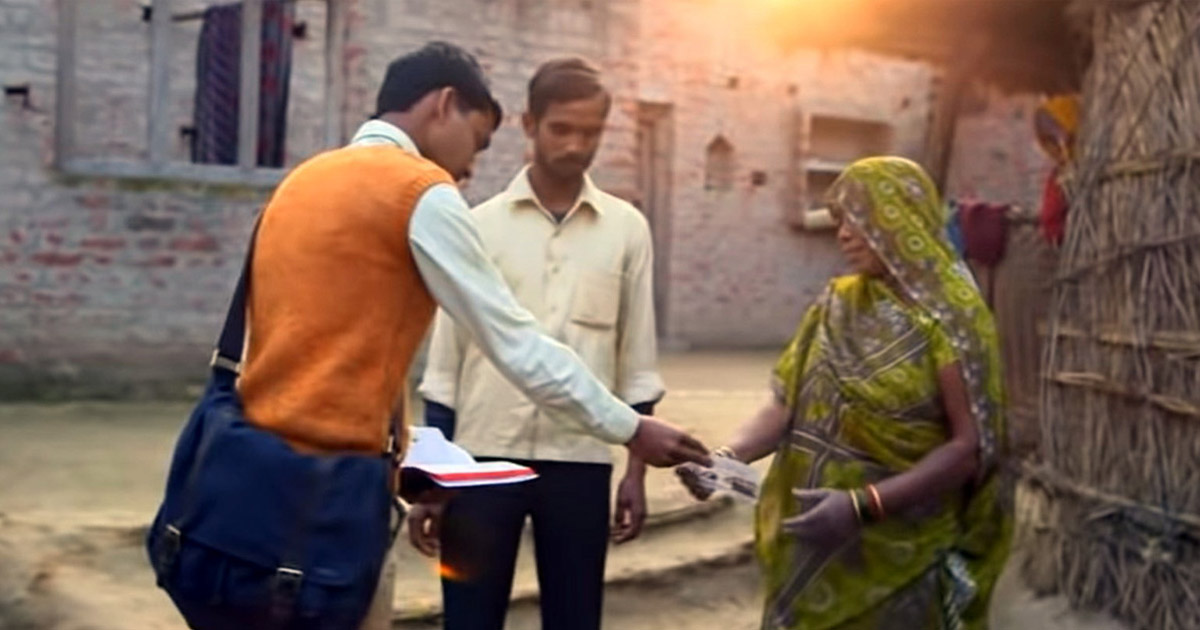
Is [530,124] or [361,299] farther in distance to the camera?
[530,124]

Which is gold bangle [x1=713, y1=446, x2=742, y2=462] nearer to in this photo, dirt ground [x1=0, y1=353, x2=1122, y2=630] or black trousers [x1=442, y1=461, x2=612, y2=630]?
black trousers [x1=442, y1=461, x2=612, y2=630]

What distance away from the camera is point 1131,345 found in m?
5.14

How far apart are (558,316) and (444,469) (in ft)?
2.56

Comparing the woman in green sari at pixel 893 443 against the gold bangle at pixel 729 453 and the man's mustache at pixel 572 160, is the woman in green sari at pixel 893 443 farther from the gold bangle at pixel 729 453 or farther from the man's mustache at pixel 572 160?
the man's mustache at pixel 572 160

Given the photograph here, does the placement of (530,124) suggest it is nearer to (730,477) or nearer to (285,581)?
(730,477)

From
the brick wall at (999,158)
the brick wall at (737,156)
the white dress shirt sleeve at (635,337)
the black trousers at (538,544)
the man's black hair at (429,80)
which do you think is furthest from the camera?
the brick wall at (999,158)

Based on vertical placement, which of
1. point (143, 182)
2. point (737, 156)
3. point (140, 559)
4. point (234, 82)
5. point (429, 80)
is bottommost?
point (140, 559)

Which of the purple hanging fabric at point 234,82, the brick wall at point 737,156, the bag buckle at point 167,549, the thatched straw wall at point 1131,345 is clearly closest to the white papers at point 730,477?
the bag buckle at point 167,549

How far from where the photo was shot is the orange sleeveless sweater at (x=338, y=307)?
2.50 m

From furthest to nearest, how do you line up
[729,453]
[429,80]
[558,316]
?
[558,316], [729,453], [429,80]

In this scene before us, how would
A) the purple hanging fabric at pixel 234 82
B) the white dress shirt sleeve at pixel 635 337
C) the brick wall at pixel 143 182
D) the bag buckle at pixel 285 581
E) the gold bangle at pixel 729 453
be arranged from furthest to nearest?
the purple hanging fabric at pixel 234 82 → the brick wall at pixel 143 182 → the white dress shirt sleeve at pixel 635 337 → the gold bangle at pixel 729 453 → the bag buckle at pixel 285 581

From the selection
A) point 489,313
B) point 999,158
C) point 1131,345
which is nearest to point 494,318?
point 489,313

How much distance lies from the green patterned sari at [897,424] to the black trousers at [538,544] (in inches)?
16.3

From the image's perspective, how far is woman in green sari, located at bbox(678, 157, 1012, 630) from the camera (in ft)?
10.6
